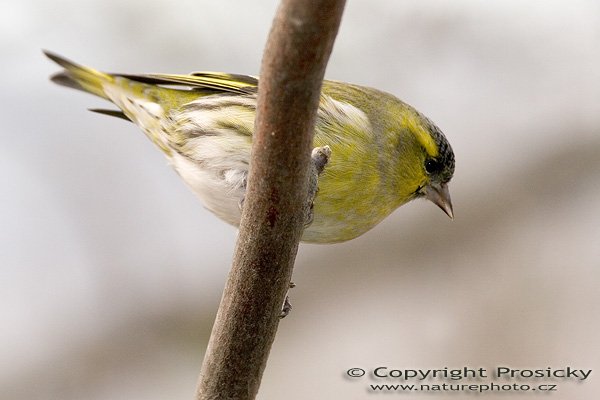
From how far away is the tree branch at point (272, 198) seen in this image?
1.67 metres

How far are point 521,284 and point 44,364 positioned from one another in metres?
3.26

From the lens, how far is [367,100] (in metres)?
3.75

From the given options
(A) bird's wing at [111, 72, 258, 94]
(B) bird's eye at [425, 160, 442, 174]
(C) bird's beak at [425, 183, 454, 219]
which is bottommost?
(C) bird's beak at [425, 183, 454, 219]

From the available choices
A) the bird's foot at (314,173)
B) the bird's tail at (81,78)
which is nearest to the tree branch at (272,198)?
the bird's foot at (314,173)

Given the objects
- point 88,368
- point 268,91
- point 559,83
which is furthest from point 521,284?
point 268,91

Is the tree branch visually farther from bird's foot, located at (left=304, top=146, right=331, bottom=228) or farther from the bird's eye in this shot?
the bird's eye

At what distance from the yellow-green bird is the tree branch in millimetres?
1142

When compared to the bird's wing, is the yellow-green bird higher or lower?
lower

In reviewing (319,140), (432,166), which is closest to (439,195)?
(432,166)

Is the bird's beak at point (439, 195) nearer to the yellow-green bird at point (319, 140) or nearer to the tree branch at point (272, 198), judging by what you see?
the yellow-green bird at point (319, 140)

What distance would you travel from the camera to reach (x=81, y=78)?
3818mm

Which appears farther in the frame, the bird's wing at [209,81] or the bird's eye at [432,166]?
the bird's eye at [432,166]

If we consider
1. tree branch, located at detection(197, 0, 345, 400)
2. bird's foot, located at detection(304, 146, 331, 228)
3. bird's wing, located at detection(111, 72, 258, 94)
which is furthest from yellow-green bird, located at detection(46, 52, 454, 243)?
tree branch, located at detection(197, 0, 345, 400)

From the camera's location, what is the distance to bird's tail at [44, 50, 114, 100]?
379 centimetres
